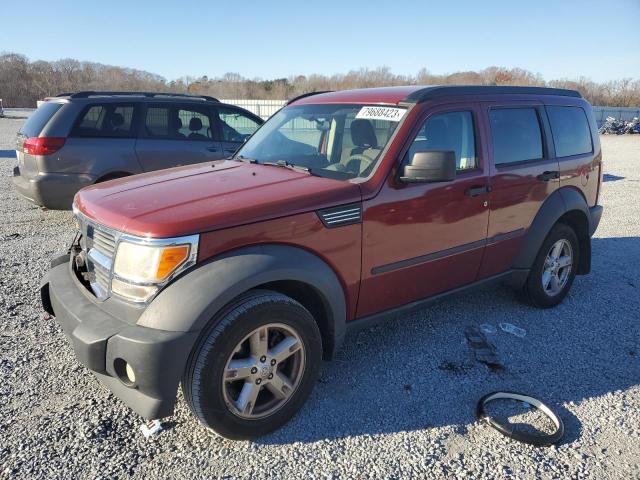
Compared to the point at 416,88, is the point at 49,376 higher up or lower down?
lower down

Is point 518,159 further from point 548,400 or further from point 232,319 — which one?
point 232,319

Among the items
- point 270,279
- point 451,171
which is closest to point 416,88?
point 451,171

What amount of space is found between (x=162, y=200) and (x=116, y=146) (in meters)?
4.52

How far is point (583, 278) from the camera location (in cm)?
533

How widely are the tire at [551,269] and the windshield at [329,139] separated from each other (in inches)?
79.2

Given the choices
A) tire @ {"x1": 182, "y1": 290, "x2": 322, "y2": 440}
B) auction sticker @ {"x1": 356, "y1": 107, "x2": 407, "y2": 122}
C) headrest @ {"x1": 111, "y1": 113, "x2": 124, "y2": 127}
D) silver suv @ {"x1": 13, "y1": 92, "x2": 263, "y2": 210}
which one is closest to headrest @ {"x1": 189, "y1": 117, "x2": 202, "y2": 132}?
silver suv @ {"x1": 13, "y1": 92, "x2": 263, "y2": 210}

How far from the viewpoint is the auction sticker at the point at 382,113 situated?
328cm

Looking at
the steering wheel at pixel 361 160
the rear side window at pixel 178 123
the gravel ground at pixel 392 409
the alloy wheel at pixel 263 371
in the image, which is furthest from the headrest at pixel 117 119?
the alloy wheel at pixel 263 371

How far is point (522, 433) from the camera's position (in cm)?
270

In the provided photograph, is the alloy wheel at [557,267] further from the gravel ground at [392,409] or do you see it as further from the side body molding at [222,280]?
the side body molding at [222,280]

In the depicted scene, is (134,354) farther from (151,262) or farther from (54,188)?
(54,188)

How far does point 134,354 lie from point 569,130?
4195 millimetres

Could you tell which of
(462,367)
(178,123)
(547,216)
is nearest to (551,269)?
(547,216)

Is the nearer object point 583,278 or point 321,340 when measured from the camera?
point 321,340
